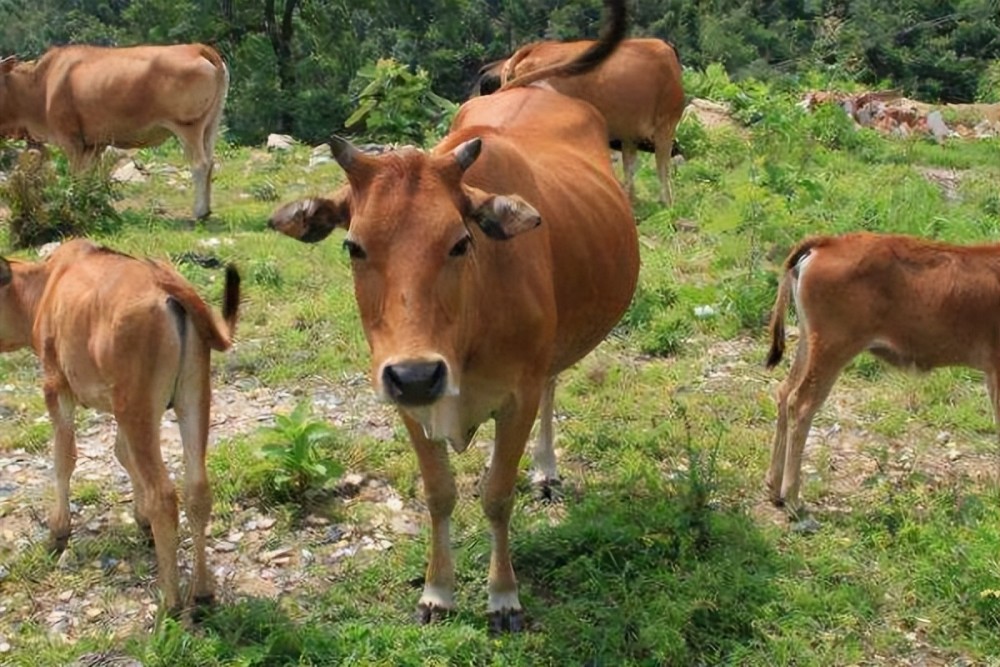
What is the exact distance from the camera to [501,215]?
422 cm

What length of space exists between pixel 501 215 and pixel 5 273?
9.30 feet

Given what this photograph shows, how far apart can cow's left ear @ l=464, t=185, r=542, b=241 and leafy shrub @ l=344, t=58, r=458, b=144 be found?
38.5 ft

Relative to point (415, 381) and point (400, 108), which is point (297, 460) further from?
point (400, 108)

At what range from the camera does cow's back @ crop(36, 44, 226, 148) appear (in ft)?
39.8

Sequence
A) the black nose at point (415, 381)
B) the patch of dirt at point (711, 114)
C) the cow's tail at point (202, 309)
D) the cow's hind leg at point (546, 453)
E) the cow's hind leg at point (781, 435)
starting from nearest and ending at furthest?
the black nose at point (415, 381) → the cow's tail at point (202, 309) → the cow's hind leg at point (781, 435) → the cow's hind leg at point (546, 453) → the patch of dirt at point (711, 114)

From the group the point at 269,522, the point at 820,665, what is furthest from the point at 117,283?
the point at 820,665

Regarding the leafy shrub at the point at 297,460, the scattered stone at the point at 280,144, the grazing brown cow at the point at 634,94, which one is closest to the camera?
the leafy shrub at the point at 297,460

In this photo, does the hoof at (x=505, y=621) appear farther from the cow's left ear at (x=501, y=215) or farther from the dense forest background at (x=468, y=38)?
the dense forest background at (x=468, y=38)

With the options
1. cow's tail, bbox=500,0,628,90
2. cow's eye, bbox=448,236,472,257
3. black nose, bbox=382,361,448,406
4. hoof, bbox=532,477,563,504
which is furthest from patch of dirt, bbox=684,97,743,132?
black nose, bbox=382,361,448,406

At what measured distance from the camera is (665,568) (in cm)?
525

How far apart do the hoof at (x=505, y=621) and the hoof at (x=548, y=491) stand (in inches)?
48.8

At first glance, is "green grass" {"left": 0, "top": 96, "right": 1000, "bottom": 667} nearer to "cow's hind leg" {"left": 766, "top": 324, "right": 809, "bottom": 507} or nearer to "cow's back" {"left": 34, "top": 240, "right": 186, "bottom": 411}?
"cow's hind leg" {"left": 766, "top": 324, "right": 809, "bottom": 507}

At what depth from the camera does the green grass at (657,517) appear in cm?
471

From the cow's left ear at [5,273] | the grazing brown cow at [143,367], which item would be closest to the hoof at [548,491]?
the grazing brown cow at [143,367]
